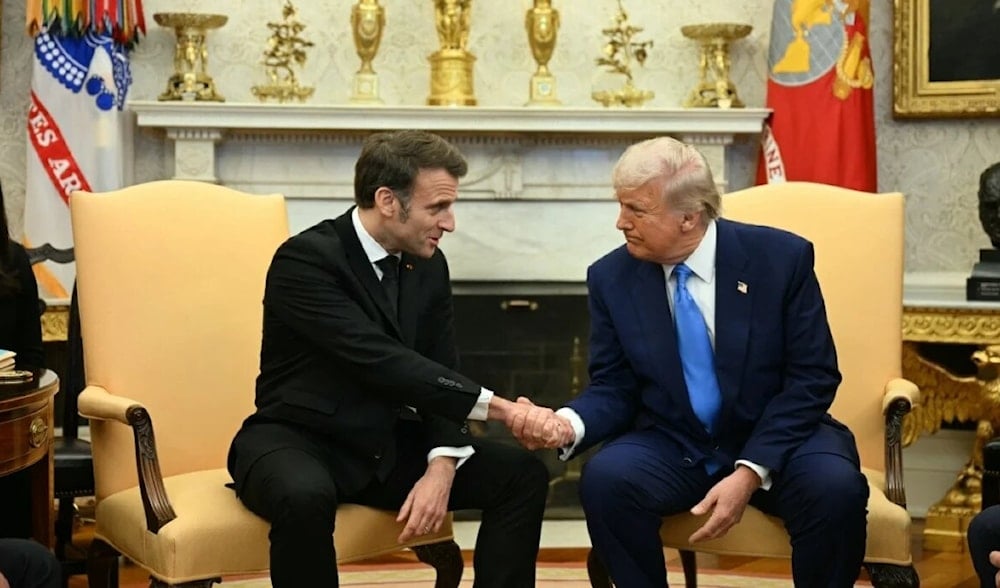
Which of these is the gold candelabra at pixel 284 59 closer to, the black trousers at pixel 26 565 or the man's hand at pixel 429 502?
the man's hand at pixel 429 502

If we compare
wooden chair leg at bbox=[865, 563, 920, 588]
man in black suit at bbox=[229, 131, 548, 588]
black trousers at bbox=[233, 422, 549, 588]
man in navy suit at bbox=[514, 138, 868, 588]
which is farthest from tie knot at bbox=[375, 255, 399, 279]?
wooden chair leg at bbox=[865, 563, 920, 588]

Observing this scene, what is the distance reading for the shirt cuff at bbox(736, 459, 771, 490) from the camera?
3.10m

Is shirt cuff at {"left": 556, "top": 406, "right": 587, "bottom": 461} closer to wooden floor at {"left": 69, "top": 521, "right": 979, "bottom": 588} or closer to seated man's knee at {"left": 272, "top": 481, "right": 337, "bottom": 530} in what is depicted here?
seated man's knee at {"left": 272, "top": 481, "right": 337, "bottom": 530}

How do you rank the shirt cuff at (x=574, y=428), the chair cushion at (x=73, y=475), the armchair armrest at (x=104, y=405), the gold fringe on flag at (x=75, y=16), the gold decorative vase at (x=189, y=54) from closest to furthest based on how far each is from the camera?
the armchair armrest at (x=104, y=405) < the shirt cuff at (x=574, y=428) < the chair cushion at (x=73, y=475) < the gold fringe on flag at (x=75, y=16) < the gold decorative vase at (x=189, y=54)

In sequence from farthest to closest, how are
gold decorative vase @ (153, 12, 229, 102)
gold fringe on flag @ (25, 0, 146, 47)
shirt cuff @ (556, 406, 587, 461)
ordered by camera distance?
gold decorative vase @ (153, 12, 229, 102)
gold fringe on flag @ (25, 0, 146, 47)
shirt cuff @ (556, 406, 587, 461)

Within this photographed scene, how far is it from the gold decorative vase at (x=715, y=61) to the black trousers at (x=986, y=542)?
2742 mm

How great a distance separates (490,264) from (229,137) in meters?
1.09

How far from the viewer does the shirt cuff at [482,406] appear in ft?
10.4

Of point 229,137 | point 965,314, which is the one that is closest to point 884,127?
point 965,314

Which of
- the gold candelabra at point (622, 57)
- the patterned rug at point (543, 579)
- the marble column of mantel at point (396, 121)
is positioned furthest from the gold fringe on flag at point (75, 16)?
the patterned rug at point (543, 579)

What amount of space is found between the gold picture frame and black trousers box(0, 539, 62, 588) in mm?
3836

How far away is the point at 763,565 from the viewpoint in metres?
4.66

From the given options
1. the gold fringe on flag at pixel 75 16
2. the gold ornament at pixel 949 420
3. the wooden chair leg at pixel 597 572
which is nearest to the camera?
the wooden chair leg at pixel 597 572

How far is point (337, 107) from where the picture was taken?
5.27m
